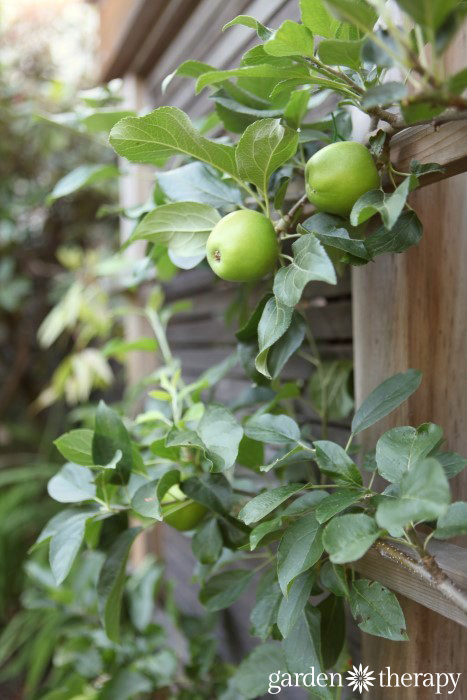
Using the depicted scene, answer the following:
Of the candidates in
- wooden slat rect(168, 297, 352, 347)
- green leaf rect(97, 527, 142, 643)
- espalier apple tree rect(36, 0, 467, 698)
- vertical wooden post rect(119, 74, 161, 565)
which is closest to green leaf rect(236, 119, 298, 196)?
espalier apple tree rect(36, 0, 467, 698)

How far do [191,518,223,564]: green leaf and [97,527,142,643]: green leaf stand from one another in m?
0.08

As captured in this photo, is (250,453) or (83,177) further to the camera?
(83,177)

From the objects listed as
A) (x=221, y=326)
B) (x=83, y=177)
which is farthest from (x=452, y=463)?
(x=221, y=326)

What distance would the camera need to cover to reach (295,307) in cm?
62

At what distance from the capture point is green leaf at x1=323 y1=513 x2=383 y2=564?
1.36 feet

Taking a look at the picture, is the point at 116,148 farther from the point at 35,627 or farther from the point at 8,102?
the point at 8,102

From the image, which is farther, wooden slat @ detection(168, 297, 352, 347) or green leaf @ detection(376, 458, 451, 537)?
wooden slat @ detection(168, 297, 352, 347)

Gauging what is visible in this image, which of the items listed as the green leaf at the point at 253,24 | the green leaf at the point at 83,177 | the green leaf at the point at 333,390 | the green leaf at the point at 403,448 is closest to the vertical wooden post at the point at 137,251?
the green leaf at the point at 83,177

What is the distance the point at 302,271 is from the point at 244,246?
8 cm

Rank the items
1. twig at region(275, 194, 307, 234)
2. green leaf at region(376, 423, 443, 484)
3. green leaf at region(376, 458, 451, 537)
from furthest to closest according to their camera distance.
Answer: twig at region(275, 194, 307, 234), green leaf at region(376, 423, 443, 484), green leaf at region(376, 458, 451, 537)

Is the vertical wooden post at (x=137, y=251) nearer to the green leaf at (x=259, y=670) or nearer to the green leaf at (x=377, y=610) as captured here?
the green leaf at (x=259, y=670)

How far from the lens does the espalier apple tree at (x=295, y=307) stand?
433 mm

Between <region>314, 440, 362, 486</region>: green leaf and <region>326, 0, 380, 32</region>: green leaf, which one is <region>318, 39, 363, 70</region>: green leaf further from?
<region>314, 440, 362, 486</region>: green leaf

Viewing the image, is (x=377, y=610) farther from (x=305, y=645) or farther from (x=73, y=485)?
(x=73, y=485)
